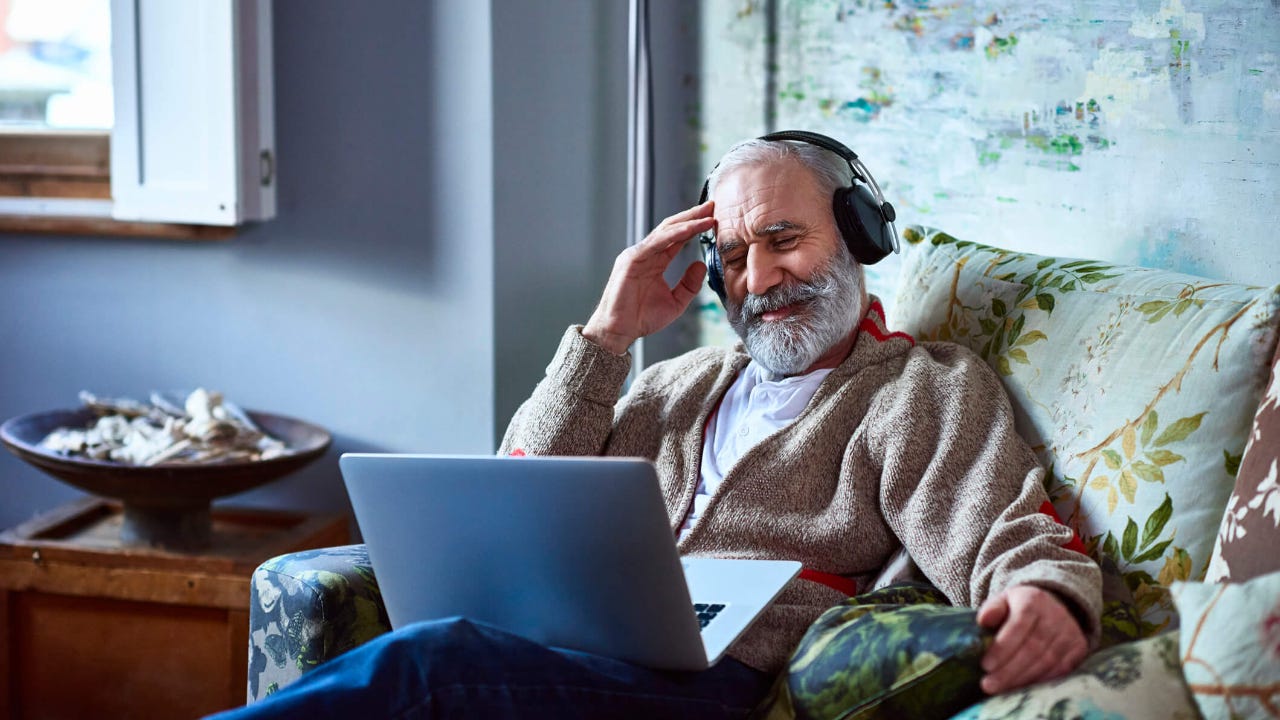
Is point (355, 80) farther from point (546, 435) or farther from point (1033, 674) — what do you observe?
point (1033, 674)

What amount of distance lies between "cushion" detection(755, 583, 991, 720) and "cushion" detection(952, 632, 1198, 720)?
0.13 ft

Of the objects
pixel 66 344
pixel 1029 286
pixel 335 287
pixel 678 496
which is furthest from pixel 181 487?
pixel 1029 286

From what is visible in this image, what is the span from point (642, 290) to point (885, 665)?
734 mm

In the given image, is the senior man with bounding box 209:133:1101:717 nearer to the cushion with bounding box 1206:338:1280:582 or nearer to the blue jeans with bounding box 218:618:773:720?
the blue jeans with bounding box 218:618:773:720

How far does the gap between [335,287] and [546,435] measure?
0.91 m

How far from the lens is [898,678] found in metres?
1.19

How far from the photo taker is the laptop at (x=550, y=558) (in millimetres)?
1207

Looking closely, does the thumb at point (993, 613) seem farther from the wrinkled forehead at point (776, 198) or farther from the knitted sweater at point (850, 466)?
the wrinkled forehead at point (776, 198)

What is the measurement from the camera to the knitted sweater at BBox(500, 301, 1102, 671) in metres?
1.41


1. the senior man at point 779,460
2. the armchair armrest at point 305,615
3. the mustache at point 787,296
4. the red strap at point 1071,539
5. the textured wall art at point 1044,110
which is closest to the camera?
the senior man at point 779,460

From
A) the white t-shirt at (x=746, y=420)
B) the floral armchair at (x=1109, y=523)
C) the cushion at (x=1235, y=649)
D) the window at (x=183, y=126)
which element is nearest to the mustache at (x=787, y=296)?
the white t-shirt at (x=746, y=420)

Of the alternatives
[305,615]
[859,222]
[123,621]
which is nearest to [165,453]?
[123,621]

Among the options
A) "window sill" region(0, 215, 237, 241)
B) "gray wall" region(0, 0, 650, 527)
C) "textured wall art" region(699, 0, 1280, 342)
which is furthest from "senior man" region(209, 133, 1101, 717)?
"window sill" region(0, 215, 237, 241)

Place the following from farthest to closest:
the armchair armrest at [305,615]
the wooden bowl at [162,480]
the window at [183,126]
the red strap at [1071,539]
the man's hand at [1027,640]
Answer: the window at [183,126] < the wooden bowl at [162,480] < the armchair armrest at [305,615] < the red strap at [1071,539] < the man's hand at [1027,640]
